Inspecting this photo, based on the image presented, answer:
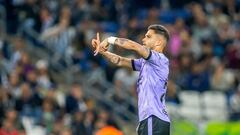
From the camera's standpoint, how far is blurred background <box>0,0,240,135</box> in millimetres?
16891

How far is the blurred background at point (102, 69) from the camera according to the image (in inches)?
665

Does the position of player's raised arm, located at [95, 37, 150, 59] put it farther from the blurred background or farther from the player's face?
the blurred background

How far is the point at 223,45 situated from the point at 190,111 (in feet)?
7.59

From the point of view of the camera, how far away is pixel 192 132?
17.1 meters

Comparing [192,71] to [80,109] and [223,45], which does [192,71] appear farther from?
[80,109]

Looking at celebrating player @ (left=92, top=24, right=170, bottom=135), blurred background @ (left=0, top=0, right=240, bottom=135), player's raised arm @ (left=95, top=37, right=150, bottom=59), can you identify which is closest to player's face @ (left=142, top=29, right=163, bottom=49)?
celebrating player @ (left=92, top=24, right=170, bottom=135)

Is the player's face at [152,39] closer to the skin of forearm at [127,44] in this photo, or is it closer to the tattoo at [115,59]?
the skin of forearm at [127,44]

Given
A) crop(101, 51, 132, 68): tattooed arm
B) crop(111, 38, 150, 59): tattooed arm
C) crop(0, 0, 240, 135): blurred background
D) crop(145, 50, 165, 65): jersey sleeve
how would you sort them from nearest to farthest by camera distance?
1. crop(111, 38, 150, 59): tattooed arm
2. crop(145, 50, 165, 65): jersey sleeve
3. crop(101, 51, 132, 68): tattooed arm
4. crop(0, 0, 240, 135): blurred background

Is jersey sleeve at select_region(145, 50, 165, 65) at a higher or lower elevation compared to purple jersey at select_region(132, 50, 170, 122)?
higher

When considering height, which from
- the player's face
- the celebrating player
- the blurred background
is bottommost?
the celebrating player

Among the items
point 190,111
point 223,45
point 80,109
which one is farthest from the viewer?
point 223,45

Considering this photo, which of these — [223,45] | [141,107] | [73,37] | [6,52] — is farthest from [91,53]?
[141,107]

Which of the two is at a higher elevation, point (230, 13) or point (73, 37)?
point (230, 13)

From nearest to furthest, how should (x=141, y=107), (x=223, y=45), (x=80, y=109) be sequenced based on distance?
A: (x=141, y=107) → (x=80, y=109) → (x=223, y=45)
